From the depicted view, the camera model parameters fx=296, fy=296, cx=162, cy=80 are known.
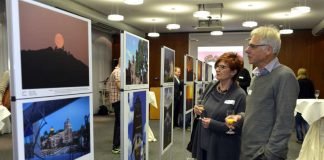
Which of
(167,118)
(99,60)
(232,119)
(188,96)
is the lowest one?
(167,118)

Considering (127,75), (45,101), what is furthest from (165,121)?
(45,101)

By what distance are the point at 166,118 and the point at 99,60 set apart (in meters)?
7.56

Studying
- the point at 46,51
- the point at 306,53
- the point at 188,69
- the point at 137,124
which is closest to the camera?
the point at 46,51

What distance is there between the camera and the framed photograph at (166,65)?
3.72m

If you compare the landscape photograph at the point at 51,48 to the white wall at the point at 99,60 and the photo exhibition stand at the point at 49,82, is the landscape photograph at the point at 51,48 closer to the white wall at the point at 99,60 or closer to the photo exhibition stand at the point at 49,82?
the photo exhibition stand at the point at 49,82

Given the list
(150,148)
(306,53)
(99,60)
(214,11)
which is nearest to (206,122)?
(150,148)

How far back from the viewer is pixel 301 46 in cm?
1170

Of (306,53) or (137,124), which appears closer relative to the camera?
(137,124)

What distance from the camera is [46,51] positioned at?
150 cm

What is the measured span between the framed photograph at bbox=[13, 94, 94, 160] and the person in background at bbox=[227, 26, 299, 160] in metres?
1.00

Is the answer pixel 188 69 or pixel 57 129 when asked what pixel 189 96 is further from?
pixel 57 129

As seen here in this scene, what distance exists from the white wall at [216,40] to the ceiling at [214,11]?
42.7 inches

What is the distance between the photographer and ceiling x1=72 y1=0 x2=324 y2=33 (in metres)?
7.39

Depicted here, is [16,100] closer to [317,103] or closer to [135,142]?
[135,142]
